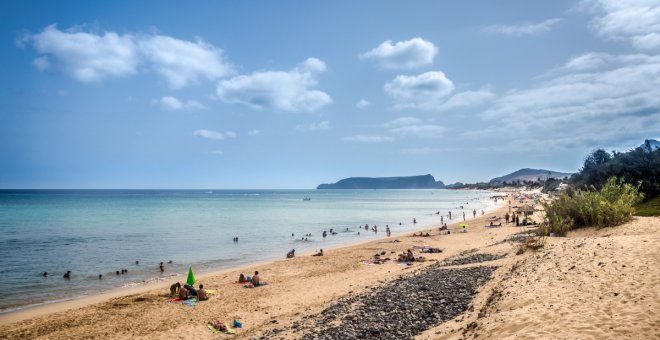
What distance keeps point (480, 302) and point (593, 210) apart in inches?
630

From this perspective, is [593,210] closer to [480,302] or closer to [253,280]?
[480,302]

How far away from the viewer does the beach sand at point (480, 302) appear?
25.0ft

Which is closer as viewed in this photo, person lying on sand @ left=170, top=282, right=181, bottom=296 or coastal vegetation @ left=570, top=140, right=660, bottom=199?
person lying on sand @ left=170, top=282, right=181, bottom=296

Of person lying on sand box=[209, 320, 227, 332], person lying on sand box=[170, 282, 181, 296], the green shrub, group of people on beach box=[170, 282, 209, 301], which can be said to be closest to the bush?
the green shrub

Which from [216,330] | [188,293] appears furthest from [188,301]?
[216,330]

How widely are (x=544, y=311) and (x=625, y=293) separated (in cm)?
179

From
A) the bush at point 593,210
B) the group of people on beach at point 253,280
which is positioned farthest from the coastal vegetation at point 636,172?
the group of people on beach at point 253,280

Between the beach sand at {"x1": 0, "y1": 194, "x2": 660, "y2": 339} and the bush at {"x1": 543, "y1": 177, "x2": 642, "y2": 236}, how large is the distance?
1.12 meters

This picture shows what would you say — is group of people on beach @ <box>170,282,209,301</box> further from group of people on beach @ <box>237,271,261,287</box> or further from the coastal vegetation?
the coastal vegetation

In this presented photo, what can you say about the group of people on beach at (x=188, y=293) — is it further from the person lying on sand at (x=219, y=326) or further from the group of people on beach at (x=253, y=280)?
the person lying on sand at (x=219, y=326)

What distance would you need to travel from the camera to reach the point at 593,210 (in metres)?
22.1

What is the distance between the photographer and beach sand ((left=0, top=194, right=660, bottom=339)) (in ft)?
25.0

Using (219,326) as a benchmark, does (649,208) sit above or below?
above

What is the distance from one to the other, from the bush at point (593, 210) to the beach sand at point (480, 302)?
1120 mm
